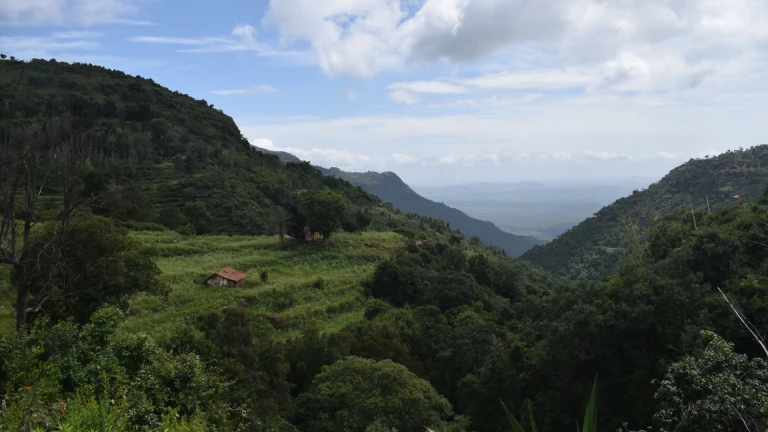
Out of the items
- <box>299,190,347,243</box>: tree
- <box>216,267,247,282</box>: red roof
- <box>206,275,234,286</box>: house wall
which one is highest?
<box>299,190,347,243</box>: tree

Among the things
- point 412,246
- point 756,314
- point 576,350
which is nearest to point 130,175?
point 412,246

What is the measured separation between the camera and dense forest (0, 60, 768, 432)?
9.59 metres

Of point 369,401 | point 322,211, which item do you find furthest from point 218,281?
point 369,401

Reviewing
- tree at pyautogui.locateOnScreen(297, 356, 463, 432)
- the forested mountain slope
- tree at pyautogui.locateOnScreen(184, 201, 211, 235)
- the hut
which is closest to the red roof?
the hut

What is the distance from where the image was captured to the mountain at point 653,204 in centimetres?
6982

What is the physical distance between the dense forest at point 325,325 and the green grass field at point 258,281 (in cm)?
17

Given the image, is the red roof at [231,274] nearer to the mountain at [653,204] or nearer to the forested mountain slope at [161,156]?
the forested mountain slope at [161,156]

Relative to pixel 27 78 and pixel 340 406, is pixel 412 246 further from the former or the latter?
pixel 27 78

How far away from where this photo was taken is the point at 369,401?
52.1 ft

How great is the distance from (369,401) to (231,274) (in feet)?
58.9

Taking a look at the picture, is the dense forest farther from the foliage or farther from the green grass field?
the green grass field

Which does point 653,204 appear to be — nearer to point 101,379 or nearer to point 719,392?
point 719,392

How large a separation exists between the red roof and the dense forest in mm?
956

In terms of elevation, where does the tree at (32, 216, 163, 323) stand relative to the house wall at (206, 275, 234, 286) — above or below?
above
